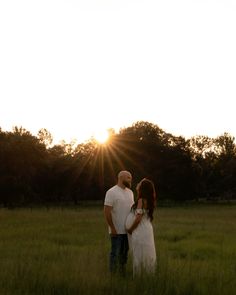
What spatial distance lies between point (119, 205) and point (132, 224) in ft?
2.04

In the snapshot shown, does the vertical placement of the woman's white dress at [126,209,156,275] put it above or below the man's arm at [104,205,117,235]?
below

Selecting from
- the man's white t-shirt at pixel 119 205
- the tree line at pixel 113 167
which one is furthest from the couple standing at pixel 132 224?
the tree line at pixel 113 167

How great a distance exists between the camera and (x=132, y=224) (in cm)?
1060

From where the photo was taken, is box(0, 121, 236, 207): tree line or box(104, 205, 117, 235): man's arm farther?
box(0, 121, 236, 207): tree line

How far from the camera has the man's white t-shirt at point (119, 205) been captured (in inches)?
435

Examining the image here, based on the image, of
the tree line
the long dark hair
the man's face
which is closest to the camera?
the long dark hair

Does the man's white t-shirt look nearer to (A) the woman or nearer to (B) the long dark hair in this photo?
(A) the woman

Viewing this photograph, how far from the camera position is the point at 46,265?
1116 centimetres

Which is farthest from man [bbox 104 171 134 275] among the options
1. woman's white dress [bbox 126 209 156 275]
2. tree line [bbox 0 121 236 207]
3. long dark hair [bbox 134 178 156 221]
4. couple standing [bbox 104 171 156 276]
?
tree line [bbox 0 121 236 207]

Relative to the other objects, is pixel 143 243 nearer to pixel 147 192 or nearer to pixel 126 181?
pixel 147 192

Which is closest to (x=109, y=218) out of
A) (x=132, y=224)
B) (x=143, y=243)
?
(x=132, y=224)

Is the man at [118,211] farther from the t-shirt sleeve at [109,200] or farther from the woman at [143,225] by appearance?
the woman at [143,225]

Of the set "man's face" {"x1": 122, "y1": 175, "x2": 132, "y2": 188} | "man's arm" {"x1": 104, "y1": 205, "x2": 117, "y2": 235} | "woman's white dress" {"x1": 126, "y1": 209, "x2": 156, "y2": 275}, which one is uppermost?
"man's face" {"x1": 122, "y1": 175, "x2": 132, "y2": 188}

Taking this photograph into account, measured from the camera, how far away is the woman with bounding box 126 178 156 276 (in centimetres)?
1034
